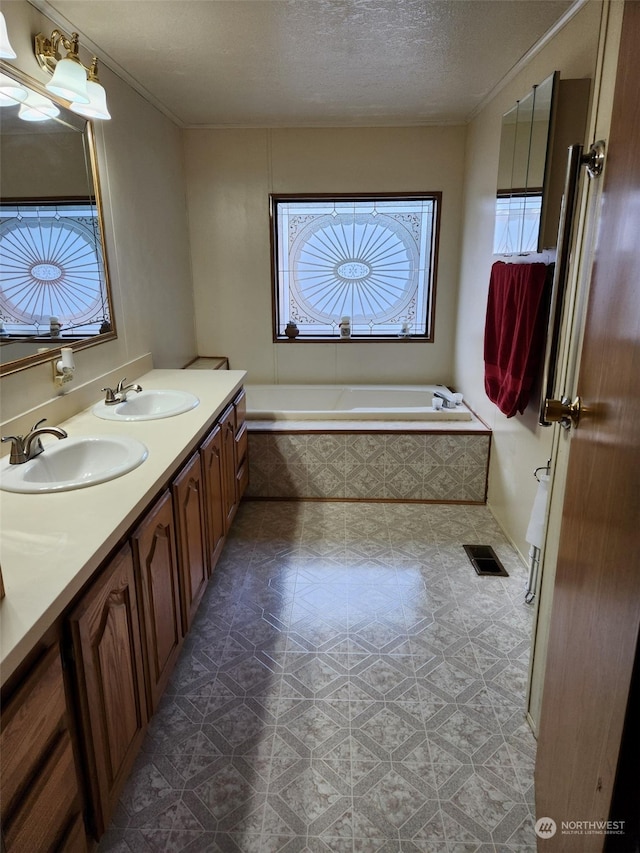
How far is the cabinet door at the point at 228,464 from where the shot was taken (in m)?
2.45

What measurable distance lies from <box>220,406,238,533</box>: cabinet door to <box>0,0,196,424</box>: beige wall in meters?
0.59

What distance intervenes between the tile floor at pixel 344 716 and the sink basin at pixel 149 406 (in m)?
0.86

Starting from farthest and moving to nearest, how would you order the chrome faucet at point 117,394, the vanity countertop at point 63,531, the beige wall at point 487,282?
the chrome faucet at point 117,394 → the beige wall at point 487,282 → the vanity countertop at point 63,531

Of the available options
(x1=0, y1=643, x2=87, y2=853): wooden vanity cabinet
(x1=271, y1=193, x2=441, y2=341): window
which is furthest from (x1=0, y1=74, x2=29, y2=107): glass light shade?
(x1=271, y1=193, x2=441, y2=341): window

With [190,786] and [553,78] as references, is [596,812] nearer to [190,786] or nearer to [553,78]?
[190,786]

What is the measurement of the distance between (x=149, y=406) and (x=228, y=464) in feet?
1.54

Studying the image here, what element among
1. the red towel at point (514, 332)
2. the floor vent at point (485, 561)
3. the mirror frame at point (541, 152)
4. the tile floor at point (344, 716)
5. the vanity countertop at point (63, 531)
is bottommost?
the tile floor at point (344, 716)

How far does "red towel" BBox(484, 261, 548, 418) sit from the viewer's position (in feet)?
7.58

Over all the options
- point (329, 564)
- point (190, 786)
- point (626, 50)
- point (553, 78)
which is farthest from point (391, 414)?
point (626, 50)

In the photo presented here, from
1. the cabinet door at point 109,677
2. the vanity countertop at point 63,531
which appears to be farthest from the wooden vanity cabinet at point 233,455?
the cabinet door at point 109,677

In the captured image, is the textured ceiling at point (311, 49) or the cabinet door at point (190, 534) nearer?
the cabinet door at point (190, 534)

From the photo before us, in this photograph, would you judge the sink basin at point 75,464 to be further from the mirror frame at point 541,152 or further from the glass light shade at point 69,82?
the mirror frame at point 541,152

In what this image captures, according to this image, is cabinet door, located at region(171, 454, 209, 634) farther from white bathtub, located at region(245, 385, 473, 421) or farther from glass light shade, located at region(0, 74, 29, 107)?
white bathtub, located at region(245, 385, 473, 421)

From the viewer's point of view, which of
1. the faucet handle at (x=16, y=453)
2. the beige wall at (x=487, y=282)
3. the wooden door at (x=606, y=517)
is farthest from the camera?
the beige wall at (x=487, y=282)
